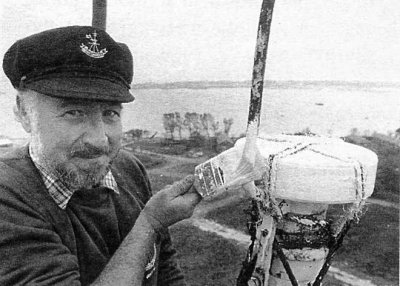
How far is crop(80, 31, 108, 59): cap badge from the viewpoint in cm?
130

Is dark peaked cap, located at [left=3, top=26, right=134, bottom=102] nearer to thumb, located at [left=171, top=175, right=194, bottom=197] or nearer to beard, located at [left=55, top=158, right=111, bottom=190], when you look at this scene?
beard, located at [left=55, top=158, right=111, bottom=190]

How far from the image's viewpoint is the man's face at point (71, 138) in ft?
4.04

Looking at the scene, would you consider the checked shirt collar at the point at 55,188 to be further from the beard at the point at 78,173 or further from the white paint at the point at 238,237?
the white paint at the point at 238,237

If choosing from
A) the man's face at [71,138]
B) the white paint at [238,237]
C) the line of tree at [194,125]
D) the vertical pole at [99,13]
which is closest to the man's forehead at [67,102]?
the man's face at [71,138]

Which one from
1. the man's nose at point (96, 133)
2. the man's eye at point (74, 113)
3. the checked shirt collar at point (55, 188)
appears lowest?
the checked shirt collar at point (55, 188)

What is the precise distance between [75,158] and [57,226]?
7.9 inches

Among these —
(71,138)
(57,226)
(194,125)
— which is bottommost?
(194,125)

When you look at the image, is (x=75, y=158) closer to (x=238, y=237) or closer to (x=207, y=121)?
(x=238, y=237)

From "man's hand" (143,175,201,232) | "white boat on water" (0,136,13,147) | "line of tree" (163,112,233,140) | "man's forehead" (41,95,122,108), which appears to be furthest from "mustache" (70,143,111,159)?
"line of tree" (163,112,233,140)

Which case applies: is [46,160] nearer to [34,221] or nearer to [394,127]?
[34,221]

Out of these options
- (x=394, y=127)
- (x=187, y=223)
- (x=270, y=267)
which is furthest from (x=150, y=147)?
(x=270, y=267)

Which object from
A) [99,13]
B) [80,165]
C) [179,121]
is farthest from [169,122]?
[80,165]

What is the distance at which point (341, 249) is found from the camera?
4062mm

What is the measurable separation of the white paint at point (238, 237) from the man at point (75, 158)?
9.03 ft
